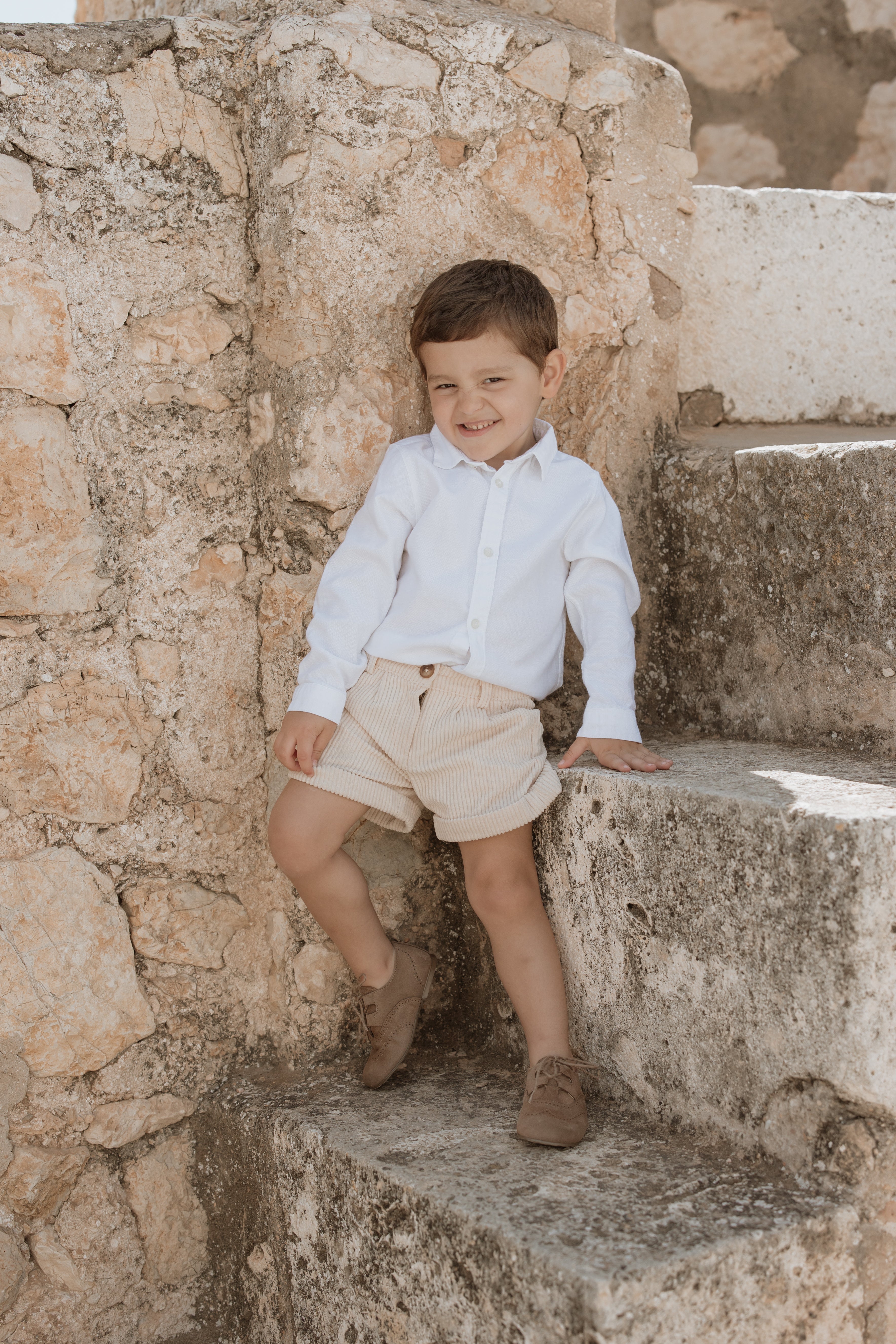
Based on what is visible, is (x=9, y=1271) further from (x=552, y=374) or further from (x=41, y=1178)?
(x=552, y=374)

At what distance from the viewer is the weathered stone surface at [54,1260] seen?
1.81m

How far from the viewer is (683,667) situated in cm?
206

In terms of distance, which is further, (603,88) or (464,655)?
(603,88)

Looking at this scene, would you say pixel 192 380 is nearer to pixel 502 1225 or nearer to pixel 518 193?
pixel 518 193

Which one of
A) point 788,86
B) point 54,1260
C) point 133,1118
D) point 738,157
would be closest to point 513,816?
point 133,1118

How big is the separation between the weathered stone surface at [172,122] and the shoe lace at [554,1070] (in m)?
1.46

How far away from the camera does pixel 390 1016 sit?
1859mm

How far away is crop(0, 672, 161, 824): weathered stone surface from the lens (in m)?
1.79

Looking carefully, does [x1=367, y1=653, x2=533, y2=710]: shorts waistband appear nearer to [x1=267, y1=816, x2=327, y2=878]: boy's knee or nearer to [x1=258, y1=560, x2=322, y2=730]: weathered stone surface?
[x1=258, y1=560, x2=322, y2=730]: weathered stone surface

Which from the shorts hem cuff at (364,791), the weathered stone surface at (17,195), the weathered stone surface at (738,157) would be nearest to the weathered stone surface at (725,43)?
→ the weathered stone surface at (738,157)

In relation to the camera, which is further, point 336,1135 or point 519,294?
point 519,294

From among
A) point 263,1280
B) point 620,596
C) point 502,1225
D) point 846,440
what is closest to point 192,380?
point 620,596

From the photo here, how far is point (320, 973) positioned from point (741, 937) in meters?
0.80

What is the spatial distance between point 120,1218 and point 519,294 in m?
1.63
